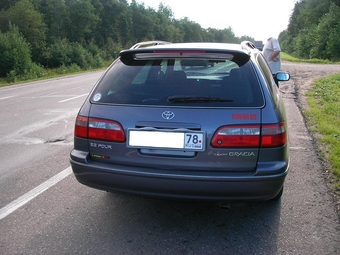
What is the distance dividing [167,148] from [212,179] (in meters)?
0.42

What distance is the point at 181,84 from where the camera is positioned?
3109 millimetres

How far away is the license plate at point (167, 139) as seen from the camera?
9.27 ft

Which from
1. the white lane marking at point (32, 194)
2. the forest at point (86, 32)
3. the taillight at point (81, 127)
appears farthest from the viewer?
the forest at point (86, 32)

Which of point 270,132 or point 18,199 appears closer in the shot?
point 270,132

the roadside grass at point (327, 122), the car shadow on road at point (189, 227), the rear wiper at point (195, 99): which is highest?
the rear wiper at point (195, 99)

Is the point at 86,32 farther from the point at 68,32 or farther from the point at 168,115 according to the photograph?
the point at 168,115

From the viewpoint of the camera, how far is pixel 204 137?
9.23ft

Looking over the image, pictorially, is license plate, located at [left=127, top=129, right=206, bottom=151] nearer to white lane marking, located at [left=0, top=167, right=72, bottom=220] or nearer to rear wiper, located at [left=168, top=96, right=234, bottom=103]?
rear wiper, located at [left=168, top=96, right=234, bottom=103]

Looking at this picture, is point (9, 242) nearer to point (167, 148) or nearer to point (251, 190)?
point (167, 148)

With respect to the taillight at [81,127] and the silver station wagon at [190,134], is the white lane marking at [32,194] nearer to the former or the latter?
the silver station wagon at [190,134]

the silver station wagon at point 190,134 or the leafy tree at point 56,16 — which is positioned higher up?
the leafy tree at point 56,16

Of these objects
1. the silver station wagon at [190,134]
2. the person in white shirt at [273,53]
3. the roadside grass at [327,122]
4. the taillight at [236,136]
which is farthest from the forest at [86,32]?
the taillight at [236,136]

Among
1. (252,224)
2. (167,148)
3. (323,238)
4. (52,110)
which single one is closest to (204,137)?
(167,148)

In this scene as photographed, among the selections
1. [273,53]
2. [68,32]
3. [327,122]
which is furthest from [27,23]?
[327,122]
